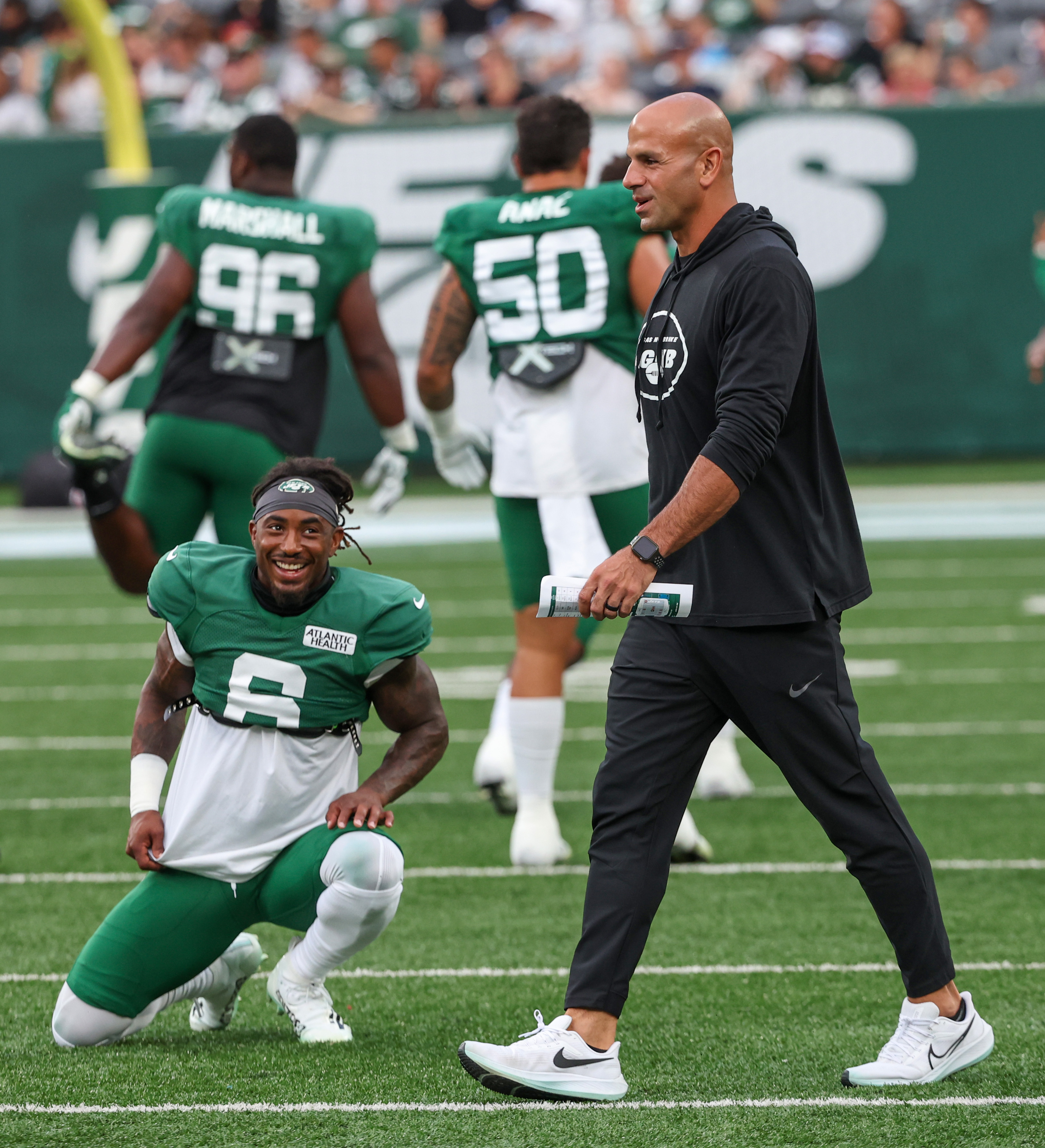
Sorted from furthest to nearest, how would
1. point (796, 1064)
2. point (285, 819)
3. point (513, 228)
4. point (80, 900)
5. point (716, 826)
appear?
point (716, 826) → point (513, 228) → point (80, 900) → point (285, 819) → point (796, 1064)

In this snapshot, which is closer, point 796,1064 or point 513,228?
point 796,1064

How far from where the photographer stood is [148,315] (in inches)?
233

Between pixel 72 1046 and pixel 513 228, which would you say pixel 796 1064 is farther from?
pixel 513 228

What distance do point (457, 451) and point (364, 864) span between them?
2620 mm

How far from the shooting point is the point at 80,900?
5000mm

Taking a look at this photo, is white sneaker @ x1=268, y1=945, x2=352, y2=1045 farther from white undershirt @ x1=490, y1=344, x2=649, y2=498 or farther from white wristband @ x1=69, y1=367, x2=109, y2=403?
white wristband @ x1=69, y1=367, x2=109, y2=403

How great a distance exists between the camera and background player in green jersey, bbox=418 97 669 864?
17.8 ft

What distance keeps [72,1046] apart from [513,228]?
2.68 meters

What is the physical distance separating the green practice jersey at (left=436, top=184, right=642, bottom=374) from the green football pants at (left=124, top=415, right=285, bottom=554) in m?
0.89

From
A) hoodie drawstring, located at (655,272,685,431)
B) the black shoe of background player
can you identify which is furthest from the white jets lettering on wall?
hoodie drawstring, located at (655,272,685,431)

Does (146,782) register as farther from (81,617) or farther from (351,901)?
(81,617)

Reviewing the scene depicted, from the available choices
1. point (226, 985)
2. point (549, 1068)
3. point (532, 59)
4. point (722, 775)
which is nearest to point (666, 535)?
point (549, 1068)

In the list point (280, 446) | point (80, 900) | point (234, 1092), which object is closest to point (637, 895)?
point (234, 1092)

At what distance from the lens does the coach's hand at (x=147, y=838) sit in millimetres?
3771
